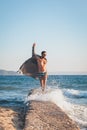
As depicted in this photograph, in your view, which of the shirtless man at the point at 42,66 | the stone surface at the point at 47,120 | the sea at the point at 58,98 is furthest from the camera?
the shirtless man at the point at 42,66

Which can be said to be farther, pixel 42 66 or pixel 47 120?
pixel 42 66

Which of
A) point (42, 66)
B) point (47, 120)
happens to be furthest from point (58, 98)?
point (47, 120)

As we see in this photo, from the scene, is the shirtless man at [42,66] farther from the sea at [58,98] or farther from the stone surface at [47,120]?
the stone surface at [47,120]

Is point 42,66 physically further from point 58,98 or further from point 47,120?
point 47,120

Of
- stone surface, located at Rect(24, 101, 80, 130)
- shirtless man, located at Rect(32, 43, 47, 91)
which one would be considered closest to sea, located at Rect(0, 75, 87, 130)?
shirtless man, located at Rect(32, 43, 47, 91)

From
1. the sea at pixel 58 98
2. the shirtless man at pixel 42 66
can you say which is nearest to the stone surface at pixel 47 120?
the sea at pixel 58 98

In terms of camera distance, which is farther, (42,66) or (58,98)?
(58,98)

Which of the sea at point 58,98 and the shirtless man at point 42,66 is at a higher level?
the shirtless man at point 42,66

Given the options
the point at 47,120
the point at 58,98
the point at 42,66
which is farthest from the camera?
the point at 58,98

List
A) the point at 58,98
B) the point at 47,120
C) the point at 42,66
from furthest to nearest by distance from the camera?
the point at 58,98, the point at 42,66, the point at 47,120

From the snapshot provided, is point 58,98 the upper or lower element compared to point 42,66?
lower

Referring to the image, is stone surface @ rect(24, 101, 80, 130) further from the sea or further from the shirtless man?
the shirtless man

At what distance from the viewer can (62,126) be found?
19.7 feet

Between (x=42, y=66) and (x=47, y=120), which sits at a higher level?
(x=42, y=66)
